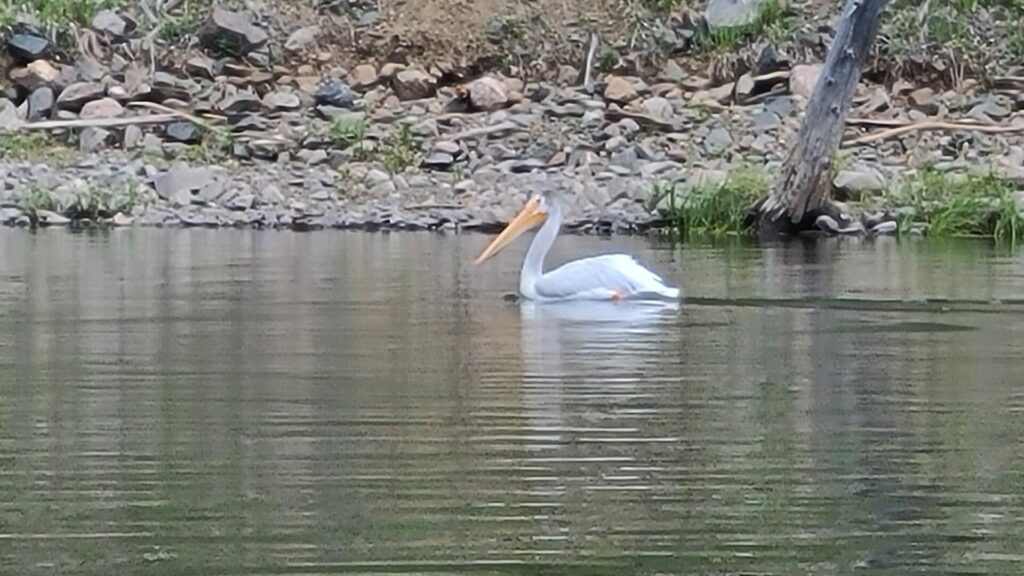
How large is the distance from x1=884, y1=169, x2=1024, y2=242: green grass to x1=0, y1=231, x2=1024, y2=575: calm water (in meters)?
7.71

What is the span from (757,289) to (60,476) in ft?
28.9

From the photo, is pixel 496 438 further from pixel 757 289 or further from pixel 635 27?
pixel 635 27

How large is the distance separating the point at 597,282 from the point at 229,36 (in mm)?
17236

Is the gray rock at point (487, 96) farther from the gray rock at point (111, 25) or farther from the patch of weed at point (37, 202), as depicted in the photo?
the patch of weed at point (37, 202)

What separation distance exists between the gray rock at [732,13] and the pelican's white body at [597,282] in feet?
52.9

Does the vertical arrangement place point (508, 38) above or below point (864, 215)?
above

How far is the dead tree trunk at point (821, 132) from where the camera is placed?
2103cm

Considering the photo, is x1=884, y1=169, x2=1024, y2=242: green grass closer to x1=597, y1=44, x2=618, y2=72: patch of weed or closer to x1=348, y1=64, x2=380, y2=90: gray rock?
x1=597, y1=44, x2=618, y2=72: patch of weed

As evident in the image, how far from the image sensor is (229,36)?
31.3 metres

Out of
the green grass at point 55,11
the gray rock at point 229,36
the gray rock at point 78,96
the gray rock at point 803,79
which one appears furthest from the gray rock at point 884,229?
the green grass at point 55,11

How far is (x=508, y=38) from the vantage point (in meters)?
31.8

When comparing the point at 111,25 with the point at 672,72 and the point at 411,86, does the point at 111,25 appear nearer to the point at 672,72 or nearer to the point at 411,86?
the point at 411,86

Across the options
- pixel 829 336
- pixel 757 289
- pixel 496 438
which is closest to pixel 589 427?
pixel 496 438

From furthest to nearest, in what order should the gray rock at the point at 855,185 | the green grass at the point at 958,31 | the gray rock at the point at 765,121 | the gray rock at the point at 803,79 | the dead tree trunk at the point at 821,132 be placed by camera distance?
the green grass at the point at 958,31 → the gray rock at the point at 803,79 → the gray rock at the point at 765,121 → the gray rock at the point at 855,185 → the dead tree trunk at the point at 821,132
